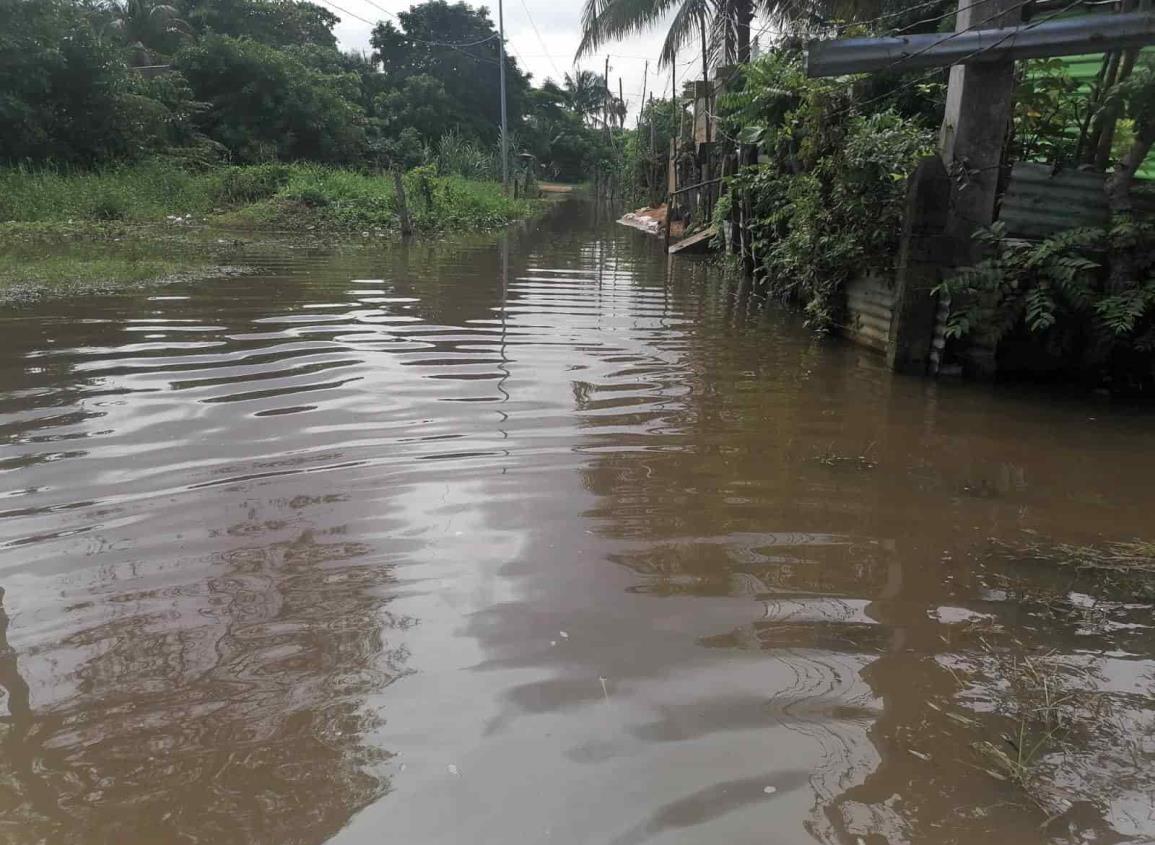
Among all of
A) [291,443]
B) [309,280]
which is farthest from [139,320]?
[291,443]

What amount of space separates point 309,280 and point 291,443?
675 cm

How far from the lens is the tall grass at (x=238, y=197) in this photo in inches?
674

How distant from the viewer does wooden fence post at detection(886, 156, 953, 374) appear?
6.11 m

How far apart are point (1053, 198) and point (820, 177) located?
2224 mm

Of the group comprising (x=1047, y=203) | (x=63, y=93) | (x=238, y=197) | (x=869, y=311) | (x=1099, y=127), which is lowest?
(x=869, y=311)

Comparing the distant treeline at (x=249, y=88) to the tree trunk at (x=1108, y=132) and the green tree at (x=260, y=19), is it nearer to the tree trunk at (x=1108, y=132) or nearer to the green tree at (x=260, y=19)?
the green tree at (x=260, y=19)

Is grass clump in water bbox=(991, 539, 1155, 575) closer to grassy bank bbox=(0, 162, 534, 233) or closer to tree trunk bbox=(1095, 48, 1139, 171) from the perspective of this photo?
tree trunk bbox=(1095, 48, 1139, 171)

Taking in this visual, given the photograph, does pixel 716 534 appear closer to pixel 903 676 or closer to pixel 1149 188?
pixel 903 676

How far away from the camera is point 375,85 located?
132 feet

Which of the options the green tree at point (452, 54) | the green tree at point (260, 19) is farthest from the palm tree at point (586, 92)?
the green tree at point (260, 19)

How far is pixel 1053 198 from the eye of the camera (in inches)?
243

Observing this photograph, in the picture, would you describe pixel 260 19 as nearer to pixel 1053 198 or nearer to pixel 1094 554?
pixel 1053 198

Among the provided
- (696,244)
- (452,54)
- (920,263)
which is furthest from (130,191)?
(452,54)

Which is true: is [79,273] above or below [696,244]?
below
